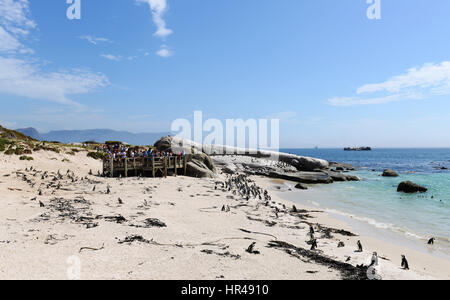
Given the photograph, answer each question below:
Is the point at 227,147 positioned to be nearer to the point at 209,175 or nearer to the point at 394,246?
the point at 209,175

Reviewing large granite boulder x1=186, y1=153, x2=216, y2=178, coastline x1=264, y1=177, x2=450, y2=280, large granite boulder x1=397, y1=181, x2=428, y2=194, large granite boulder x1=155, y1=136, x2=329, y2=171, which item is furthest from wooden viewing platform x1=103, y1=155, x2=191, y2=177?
large granite boulder x1=397, y1=181, x2=428, y2=194

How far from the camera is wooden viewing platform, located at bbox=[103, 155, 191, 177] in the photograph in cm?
2477

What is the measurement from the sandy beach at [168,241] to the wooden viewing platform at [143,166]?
316 inches

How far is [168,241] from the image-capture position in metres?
8.90

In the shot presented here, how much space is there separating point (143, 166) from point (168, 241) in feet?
59.6

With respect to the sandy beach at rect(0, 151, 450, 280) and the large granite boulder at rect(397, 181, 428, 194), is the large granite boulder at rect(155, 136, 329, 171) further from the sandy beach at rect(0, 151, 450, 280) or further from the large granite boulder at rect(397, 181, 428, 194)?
the sandy beach at rect(0, 151, 450, 280)

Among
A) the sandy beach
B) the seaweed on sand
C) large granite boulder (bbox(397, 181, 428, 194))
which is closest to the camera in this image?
the sandy beach

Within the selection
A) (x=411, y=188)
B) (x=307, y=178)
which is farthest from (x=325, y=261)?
(x=307, y=178)

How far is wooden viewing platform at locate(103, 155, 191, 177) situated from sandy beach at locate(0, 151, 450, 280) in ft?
26.3

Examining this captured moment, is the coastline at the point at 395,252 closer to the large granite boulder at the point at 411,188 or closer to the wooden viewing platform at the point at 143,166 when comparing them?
the wooden viewing platform at the point at 143,166

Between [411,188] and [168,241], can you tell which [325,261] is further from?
[411,188]

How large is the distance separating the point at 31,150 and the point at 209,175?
19.0 meters
